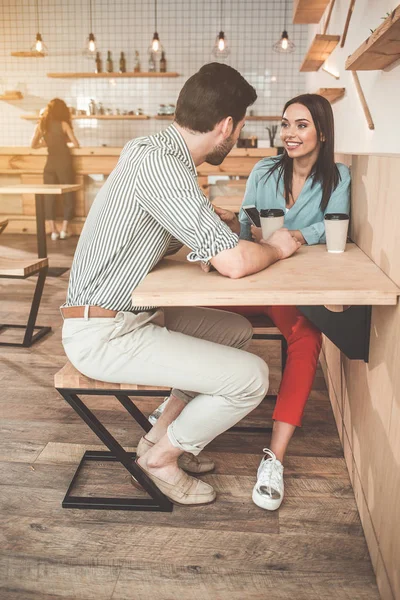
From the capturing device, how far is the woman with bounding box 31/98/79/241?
21.5ft

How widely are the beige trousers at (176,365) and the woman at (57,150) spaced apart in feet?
17.8

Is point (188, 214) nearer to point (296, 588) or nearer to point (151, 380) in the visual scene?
point (151, 380)

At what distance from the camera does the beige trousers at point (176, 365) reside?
1.56m

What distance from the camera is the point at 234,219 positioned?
207cm

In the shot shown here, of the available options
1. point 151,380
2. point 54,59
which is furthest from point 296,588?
point 54,59

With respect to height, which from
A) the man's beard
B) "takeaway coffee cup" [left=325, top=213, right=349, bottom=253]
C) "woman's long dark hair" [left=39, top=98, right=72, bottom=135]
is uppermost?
"woman's long dark hair" [left=39, top=98, right=72, bottom=135]

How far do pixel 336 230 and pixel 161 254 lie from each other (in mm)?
577

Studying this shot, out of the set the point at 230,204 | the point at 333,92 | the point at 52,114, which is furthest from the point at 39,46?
the point at 230,204

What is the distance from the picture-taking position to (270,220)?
6.17 feet

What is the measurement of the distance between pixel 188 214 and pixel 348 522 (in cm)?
105

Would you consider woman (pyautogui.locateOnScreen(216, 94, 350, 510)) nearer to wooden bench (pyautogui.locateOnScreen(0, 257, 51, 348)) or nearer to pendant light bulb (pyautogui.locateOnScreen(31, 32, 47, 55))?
wooden bench (pyautogui.locateOnScreen(0, 257, 51, 348))

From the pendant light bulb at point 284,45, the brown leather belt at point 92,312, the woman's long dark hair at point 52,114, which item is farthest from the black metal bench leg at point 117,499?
the pendant light bulb at point 284,45

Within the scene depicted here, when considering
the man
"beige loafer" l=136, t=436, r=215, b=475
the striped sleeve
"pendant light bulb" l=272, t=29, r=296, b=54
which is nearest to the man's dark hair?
the man

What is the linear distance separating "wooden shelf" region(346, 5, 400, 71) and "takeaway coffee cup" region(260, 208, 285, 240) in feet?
2.49
